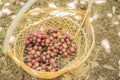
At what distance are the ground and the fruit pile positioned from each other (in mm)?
166

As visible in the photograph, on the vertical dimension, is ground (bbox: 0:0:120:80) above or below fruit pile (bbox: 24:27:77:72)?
below

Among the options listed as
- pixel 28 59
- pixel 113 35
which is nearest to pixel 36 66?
pixel 28 59

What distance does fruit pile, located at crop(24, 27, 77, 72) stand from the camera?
2312 mm

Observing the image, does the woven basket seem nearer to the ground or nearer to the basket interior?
the basket interior

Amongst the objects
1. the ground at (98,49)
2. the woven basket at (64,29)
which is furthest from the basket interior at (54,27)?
the ground at (98,49)

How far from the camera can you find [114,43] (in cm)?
266

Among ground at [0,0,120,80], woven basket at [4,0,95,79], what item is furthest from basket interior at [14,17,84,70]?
ground at [0,0,120,80]

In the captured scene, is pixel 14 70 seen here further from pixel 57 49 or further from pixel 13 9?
pixel 13 9

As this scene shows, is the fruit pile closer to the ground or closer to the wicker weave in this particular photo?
the wicker weave

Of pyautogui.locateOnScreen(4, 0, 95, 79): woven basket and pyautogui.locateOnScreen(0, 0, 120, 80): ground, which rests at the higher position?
pyautogui.locateOnScreen(4, 0, 95, 79): woven basket

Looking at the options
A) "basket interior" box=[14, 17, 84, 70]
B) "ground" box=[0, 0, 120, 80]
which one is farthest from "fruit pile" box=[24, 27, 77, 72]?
"ground" box=[0, 0, 120, 80]

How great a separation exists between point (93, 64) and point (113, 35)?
0.44 metres

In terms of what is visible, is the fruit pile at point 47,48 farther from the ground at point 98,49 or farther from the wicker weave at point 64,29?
the ground at point 98,49

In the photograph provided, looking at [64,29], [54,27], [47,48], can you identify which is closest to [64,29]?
[64,29]
